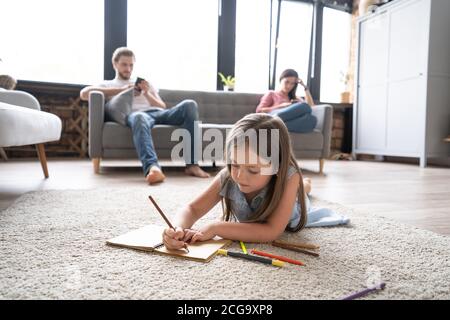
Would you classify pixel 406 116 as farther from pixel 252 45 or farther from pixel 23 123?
pixel 23 123

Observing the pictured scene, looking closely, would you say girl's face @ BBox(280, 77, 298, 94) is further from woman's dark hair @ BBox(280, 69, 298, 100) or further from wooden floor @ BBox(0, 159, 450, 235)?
wooden floor @ BBox(0, 159, 450, 235)

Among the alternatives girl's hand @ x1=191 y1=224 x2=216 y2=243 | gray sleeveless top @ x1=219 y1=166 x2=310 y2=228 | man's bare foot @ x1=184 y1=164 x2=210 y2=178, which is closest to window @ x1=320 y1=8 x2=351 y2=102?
man's bare foot @ x1=184 y1=164 x2=210 y2=178

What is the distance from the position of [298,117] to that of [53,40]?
2463 millimetres

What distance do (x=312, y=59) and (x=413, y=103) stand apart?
1.47 metres

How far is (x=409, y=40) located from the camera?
10.7 ft

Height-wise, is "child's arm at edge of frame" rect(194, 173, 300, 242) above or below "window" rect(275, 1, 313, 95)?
below

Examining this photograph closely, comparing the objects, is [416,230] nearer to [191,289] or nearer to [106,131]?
[191,289]

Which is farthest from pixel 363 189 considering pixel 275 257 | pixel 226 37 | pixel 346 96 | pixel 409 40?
pixel 346 96

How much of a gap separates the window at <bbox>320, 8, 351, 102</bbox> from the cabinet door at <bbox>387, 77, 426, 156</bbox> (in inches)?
41.3

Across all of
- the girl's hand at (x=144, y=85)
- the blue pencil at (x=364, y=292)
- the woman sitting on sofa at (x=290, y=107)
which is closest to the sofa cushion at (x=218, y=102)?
the woman sitting on sofa at (x=290, y=107)

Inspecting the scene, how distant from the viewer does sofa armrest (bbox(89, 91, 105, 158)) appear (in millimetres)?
2154

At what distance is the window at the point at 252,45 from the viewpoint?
396cm

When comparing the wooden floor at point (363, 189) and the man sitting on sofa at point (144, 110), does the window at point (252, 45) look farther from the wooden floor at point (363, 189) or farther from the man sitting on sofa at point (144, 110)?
the wooden floor at point (363, 189)

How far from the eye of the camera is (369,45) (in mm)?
3762
